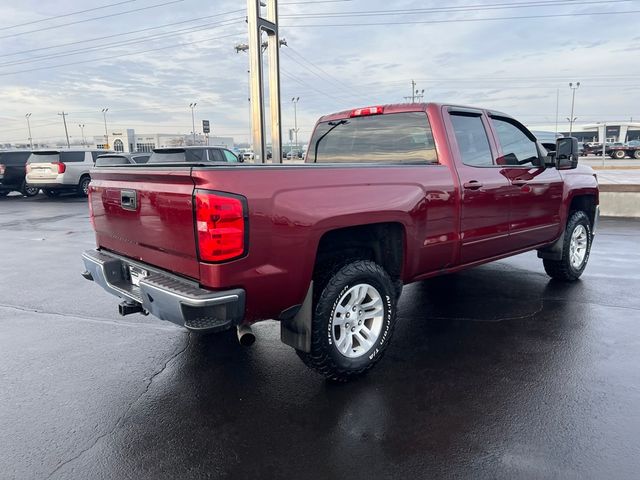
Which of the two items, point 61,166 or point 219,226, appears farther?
point 61,166

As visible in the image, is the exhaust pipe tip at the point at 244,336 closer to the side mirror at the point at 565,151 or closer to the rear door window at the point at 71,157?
the side mirror at the point at 565,151

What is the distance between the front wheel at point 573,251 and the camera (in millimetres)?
5777

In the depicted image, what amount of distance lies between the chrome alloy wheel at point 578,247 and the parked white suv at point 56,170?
16859 mm

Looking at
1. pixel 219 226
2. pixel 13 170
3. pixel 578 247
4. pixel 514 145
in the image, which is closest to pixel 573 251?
pixel 578 247

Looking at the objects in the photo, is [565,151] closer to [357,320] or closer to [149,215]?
[357,320]

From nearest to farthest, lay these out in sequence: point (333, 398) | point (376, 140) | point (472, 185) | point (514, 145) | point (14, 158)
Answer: point (333, 398) → point (472, 185) → point (376, 140) → point (514, 145) → point (14, 158)

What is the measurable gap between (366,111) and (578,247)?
11.3 feet

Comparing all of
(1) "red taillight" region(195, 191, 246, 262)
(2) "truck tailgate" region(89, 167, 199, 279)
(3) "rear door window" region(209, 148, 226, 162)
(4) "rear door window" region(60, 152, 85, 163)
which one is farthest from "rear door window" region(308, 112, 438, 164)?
(4) "rear door window" region(60, 152, 85, 163)

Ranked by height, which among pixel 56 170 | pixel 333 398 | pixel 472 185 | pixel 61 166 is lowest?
pixel 333 398

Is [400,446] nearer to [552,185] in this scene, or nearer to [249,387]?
[249,387]

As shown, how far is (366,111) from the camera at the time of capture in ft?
15.3

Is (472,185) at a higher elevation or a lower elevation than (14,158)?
higher

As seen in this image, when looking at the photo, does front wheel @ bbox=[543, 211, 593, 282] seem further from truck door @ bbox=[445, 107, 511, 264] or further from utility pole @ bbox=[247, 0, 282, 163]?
utility pole @ bbox=[247, 0, 282, 163]

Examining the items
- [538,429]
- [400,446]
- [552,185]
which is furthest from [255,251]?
[552,185]
